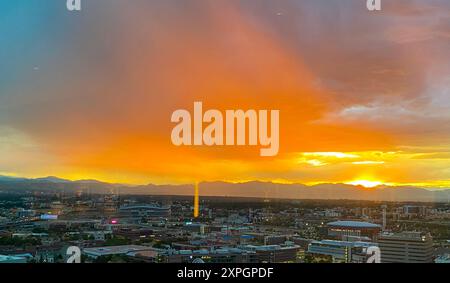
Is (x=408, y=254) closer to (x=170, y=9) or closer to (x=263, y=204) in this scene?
(x=263, y=204)

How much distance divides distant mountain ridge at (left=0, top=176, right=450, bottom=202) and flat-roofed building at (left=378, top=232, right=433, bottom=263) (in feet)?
0.60

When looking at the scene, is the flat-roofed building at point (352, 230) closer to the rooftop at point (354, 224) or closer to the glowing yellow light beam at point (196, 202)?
the rooftop at point (354, 224)

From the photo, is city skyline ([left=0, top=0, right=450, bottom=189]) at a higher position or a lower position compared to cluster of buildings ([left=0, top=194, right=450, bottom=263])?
higher

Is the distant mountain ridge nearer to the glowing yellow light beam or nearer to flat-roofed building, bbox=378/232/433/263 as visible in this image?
the glowing yellow light beam

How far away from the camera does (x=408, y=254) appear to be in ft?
8.41

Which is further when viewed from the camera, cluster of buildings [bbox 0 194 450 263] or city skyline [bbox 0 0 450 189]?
city skyline [bbox 0 0 450 189]

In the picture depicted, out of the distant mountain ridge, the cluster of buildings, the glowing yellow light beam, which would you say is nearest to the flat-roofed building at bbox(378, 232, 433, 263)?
the cluster of buildings

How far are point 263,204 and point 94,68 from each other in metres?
1.07

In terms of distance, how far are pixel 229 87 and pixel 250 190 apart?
0.52m

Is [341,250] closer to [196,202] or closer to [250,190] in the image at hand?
[250,190]

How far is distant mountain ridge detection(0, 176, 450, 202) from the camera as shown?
103 inches

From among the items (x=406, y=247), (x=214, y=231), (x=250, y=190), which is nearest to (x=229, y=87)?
(x=250, y=190)

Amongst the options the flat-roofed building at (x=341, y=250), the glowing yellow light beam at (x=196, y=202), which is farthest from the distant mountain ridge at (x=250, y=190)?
the flat-roofed building at (x=341, y=250)

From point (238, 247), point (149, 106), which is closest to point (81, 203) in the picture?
point (149, 106)
